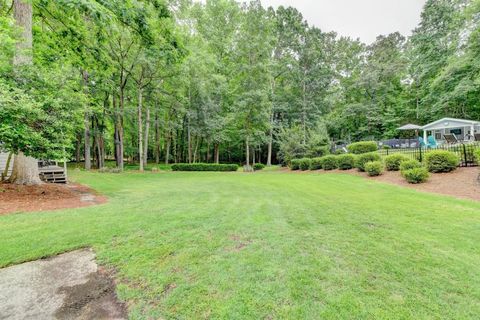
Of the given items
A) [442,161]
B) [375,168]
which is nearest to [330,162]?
[375,168]

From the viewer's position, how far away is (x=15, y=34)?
6285 millimetres

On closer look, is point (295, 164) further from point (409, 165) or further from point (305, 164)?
point (409, 165)

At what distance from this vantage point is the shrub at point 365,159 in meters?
10.8

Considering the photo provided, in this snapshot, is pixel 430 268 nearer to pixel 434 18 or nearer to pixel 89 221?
pixel 89 221

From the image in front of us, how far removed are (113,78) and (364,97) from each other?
1118 inches

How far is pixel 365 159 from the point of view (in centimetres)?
1108

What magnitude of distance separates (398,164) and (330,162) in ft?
13.7

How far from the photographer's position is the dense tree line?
6.14 m

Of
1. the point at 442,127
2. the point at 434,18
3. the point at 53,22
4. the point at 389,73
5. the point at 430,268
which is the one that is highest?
the point at 434,18

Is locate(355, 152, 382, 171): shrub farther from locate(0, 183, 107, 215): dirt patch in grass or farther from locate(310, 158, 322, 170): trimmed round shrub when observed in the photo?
locate(0, 183, 107, 215): dirt patch in grass

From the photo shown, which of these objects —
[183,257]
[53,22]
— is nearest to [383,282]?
[183,257]

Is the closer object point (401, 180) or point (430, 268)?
point (430, 268)

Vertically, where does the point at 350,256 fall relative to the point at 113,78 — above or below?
below

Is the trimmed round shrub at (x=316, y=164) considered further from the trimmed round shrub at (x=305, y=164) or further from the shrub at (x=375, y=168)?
the shrub at (x=375, y=168)
